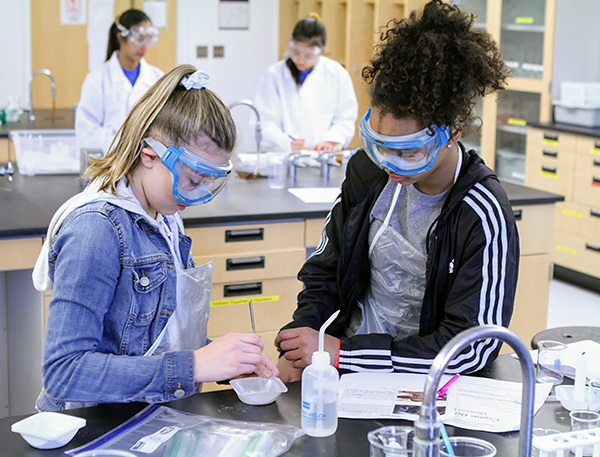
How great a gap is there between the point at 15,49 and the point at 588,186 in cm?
446

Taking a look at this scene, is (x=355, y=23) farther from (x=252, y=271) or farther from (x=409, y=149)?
(x=409, y=149)

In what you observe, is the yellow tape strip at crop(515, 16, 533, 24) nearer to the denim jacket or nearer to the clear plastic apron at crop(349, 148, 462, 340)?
the clear plastic apron at crop(349, 148, 462, 340)

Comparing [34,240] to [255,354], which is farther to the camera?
[34,240]

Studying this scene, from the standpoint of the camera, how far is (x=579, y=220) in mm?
5199

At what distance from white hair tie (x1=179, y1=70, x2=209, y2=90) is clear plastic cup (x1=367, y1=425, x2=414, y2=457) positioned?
75cm

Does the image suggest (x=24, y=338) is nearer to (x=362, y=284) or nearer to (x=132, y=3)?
(x=362, y=284)

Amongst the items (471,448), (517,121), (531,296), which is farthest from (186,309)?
(517,121)

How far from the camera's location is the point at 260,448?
140 centimetres

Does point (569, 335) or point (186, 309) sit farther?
point (569, 335)

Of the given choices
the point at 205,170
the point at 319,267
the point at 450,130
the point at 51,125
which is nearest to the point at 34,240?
the point at 319,267

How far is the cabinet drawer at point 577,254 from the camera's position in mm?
5117

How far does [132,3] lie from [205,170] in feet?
19.1

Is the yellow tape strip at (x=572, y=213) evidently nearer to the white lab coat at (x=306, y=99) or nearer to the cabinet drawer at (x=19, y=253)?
the white lab coat at (x=306, y=99)

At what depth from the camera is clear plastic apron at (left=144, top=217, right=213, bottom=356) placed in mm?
1684
